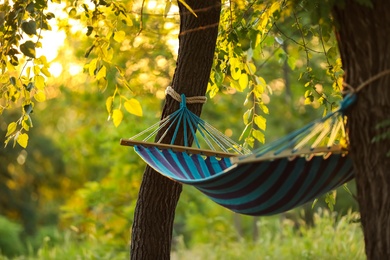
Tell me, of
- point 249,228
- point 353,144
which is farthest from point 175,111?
point 249,228

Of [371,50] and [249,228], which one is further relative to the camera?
[249,228]

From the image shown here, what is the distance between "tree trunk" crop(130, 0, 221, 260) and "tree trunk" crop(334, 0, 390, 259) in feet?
3.75

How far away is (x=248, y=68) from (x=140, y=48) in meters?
3.71

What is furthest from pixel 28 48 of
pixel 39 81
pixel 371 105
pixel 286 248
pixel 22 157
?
pixel 22 157

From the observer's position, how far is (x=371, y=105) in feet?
6.98

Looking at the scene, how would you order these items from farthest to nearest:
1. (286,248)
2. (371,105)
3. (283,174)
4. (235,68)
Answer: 1. (286,248)
2. (235,68)
3. (283,174)
4. (371,105)

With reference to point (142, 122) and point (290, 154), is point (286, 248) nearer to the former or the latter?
point (142, 122)

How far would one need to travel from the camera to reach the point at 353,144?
2.19 meters

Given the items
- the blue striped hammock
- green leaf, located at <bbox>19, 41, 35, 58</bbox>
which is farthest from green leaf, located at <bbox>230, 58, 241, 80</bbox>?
green leaf, located at <bbox>19, 41, 35, 58</bbox>

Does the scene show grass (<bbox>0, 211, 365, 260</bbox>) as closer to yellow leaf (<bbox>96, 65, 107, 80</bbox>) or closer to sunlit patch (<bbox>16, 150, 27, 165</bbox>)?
yellow leaf (<bbox>96, 65, 107, 80</bbox>)

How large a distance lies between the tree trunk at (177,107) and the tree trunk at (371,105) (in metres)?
1.14

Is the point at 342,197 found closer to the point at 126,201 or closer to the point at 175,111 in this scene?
the point at 126,201

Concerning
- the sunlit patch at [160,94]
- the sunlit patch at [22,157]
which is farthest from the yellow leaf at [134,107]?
the sunlit patch at [22,157]

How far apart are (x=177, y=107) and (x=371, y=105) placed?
4.19ft
